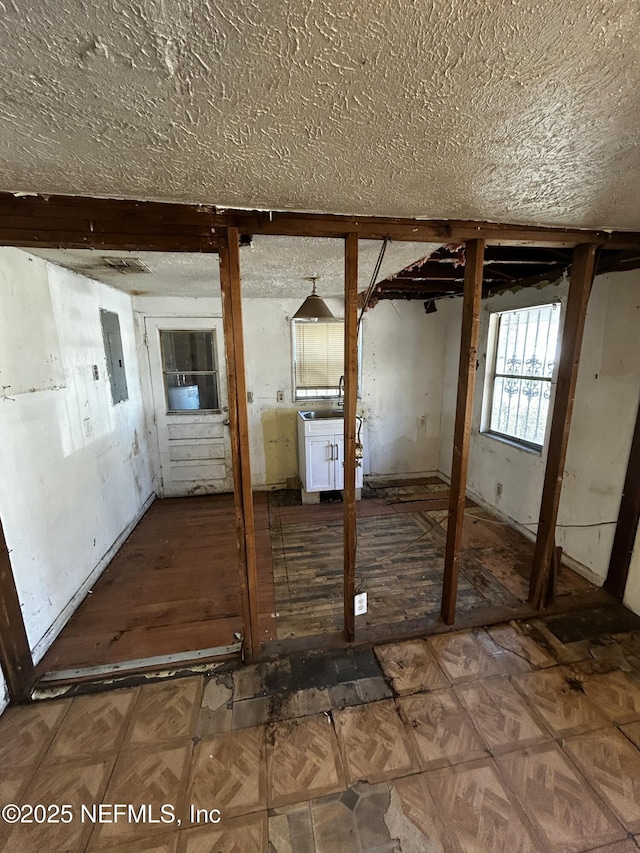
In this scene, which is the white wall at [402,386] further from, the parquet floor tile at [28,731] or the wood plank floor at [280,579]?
the parquet floor tile at [28,731]

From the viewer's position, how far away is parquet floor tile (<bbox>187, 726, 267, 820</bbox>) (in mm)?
1298

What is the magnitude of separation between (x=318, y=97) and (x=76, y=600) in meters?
2.88

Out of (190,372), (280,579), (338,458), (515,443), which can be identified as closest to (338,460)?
(338,458)

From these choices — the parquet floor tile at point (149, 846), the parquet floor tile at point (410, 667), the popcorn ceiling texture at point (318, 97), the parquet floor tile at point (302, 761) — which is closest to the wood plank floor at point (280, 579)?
the parquet floor tile at point (410, 667)

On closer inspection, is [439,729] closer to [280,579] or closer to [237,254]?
[280,579]

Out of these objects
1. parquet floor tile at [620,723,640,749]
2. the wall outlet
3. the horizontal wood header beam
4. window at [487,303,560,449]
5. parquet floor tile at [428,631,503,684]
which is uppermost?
the horizontal wood header beam

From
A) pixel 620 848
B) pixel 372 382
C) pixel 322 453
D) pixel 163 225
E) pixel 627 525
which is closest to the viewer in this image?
pixel 620 848

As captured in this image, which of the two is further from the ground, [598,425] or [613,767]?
[598,425]

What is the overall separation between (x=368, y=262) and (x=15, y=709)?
3.06 meters

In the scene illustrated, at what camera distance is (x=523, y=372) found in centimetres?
317

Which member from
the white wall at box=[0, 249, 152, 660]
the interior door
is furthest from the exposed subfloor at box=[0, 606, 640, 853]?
the interior door

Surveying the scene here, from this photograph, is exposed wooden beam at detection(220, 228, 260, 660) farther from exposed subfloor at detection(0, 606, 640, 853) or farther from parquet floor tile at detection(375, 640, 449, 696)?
parquet floor tile at detection(375, 640, 449, 696)

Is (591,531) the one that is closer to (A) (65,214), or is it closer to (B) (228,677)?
(B) (228,677)

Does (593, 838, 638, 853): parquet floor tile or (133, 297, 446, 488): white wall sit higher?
(133, 297, 446, 488): white wall
